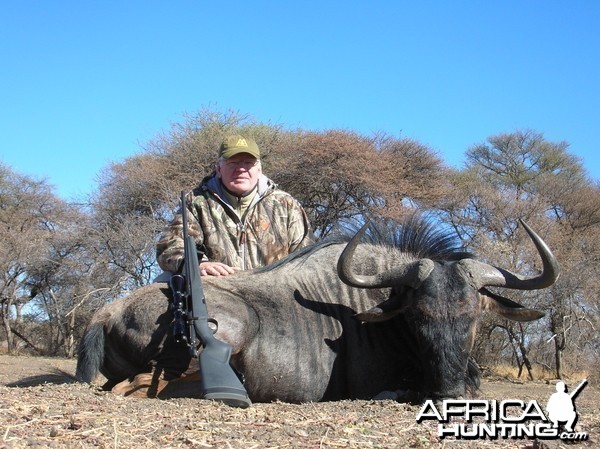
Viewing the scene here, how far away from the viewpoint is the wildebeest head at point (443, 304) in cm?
488

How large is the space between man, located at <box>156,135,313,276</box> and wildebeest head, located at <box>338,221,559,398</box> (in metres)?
1.46

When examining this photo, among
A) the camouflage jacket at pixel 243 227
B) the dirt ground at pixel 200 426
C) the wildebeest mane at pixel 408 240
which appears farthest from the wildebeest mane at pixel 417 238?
the dirt ground at pixel 200 426

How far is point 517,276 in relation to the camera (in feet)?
18.1

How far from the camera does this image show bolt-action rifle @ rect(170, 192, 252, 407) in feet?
13.7

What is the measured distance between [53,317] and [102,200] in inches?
129

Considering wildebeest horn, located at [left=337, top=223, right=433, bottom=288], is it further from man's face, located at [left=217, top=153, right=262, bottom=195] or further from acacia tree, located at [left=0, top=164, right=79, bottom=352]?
acacia tree, located at [left=0, top=164, right=79, bottom=352]

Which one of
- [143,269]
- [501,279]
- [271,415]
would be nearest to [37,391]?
[271,415]

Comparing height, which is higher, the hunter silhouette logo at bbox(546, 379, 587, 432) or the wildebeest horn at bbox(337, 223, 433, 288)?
the wildebeest horn at bbox(337, 223, 433, 288)

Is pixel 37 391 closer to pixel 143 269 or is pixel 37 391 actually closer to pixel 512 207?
pixel 143 269

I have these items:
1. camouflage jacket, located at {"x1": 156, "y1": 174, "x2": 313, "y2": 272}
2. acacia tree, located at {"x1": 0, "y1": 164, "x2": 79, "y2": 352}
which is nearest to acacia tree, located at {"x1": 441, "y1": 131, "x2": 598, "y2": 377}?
camouflage jacket, located at {"x1": 156, "y1": 174, "x2": 313, "y2": 272}

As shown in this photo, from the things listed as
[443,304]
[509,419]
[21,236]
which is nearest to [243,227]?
[443,304]

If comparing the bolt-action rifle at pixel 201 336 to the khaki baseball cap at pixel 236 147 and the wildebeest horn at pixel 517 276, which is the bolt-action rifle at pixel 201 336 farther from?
the wildebeest horn at pixel 517 276

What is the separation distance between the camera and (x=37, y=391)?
435 centimetres

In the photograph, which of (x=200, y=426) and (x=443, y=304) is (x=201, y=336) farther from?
(x=443, y=304)
